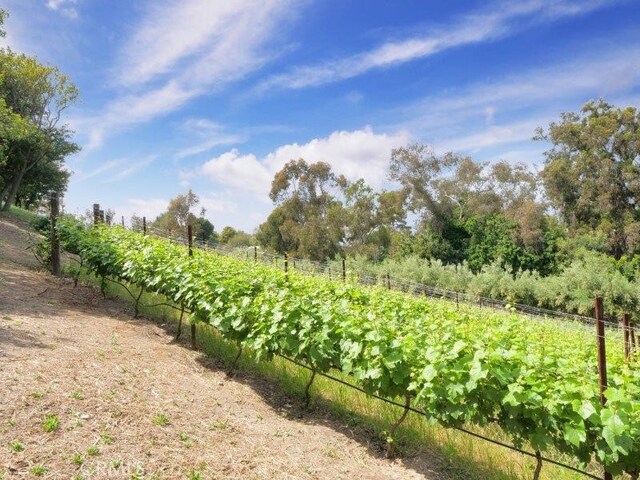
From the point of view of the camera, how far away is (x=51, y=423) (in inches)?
141

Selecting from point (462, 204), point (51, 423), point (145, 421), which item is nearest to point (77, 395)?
point (51, 423)

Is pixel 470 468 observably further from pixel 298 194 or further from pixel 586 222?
pixel 298 194

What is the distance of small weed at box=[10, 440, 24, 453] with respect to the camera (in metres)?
3.25

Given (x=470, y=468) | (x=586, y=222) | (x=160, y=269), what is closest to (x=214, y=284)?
(x=160, y=269)

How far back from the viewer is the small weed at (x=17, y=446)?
3249mm

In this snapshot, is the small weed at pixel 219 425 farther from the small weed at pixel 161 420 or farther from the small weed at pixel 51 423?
the small weed at pixel 51 423

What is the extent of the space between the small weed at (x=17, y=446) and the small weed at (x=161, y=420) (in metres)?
0.98

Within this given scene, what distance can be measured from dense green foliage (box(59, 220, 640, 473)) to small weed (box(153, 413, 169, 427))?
4.35 ft

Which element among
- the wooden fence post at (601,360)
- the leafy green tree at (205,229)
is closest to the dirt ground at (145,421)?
the wooden fence post at (601,360)

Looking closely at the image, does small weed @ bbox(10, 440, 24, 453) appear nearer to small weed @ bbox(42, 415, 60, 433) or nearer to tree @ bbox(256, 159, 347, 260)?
small weed @ bbox(42, 415, 60, 433)

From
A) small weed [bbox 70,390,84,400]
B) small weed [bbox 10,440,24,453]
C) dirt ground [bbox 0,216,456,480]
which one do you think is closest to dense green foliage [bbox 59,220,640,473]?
dirt ground [bbox 0,216,456,480]

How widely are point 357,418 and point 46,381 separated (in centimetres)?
304

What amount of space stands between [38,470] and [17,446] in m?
0.32

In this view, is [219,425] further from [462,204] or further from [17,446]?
[462,204]
